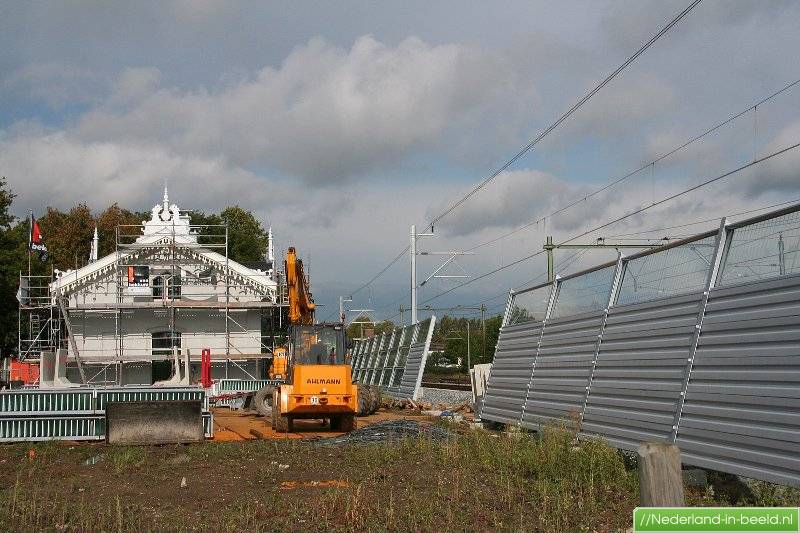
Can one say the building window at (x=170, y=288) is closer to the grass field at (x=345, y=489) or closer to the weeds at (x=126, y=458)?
the weeds at (x=126, y=458)

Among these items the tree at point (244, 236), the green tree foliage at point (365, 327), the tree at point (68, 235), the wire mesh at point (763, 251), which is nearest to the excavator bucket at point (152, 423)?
the wire mesh at point (763, 251)

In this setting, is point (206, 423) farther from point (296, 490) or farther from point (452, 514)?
point (452, 514)

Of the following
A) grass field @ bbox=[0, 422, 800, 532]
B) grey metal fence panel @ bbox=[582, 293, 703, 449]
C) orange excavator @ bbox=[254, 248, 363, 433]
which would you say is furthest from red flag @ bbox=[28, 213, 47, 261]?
grey metal fence panel @ bbox=[582, 293, 703, 449]

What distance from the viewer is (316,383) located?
73.1 feet

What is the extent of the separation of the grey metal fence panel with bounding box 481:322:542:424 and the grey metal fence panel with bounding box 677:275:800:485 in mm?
6134

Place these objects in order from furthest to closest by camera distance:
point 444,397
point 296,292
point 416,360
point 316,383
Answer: point 444,397, point 416,360, point 296,292, point 316,383

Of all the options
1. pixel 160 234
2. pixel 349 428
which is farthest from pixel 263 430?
pixel 160 234

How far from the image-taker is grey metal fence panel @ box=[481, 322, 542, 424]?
50.8 feet

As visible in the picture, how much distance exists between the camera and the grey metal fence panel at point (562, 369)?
12.5 metres

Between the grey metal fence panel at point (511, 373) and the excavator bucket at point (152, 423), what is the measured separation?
5603mm

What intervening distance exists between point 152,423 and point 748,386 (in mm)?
12065

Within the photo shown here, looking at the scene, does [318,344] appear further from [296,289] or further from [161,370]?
[161,370]

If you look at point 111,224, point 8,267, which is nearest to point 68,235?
point 111,224

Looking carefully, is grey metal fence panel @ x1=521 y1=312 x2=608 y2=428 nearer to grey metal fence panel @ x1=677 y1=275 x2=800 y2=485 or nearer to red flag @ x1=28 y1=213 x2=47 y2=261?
grey metal fence panel @ x1=677 y1=275 x2=800 y2=485
